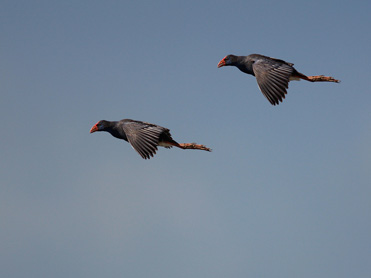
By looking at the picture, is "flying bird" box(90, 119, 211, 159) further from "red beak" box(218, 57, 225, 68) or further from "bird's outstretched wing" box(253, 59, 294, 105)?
"bird's outstretched wing" box(253, 59, 294, 105)

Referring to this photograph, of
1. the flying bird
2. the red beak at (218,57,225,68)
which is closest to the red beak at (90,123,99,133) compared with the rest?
the flying bird

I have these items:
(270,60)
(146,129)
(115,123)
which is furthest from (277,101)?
(115,123)

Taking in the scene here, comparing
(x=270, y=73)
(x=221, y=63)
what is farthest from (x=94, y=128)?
(x=270, y=73)

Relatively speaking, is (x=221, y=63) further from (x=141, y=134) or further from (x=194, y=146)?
(x=141, y=134)

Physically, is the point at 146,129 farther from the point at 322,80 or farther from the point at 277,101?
the point at 322,80

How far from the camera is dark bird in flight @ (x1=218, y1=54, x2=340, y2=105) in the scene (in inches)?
835

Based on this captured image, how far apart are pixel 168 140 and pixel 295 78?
5163 millimetres

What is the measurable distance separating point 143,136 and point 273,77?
183 inches

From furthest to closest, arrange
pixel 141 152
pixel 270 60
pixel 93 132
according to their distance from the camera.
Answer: pixel 93 132 → pixel 270 60 → pixel 141 152

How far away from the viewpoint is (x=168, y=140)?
23750 millimetres

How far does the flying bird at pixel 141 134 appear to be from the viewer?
68.5ft

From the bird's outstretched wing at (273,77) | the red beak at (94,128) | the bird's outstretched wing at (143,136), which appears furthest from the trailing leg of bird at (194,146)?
the bird's outstretched wing at (273,77)

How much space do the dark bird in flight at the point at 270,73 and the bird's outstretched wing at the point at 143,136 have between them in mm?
3710

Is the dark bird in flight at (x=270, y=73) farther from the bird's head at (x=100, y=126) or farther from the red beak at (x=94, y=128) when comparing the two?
the red beak at (x=94, y=128)
